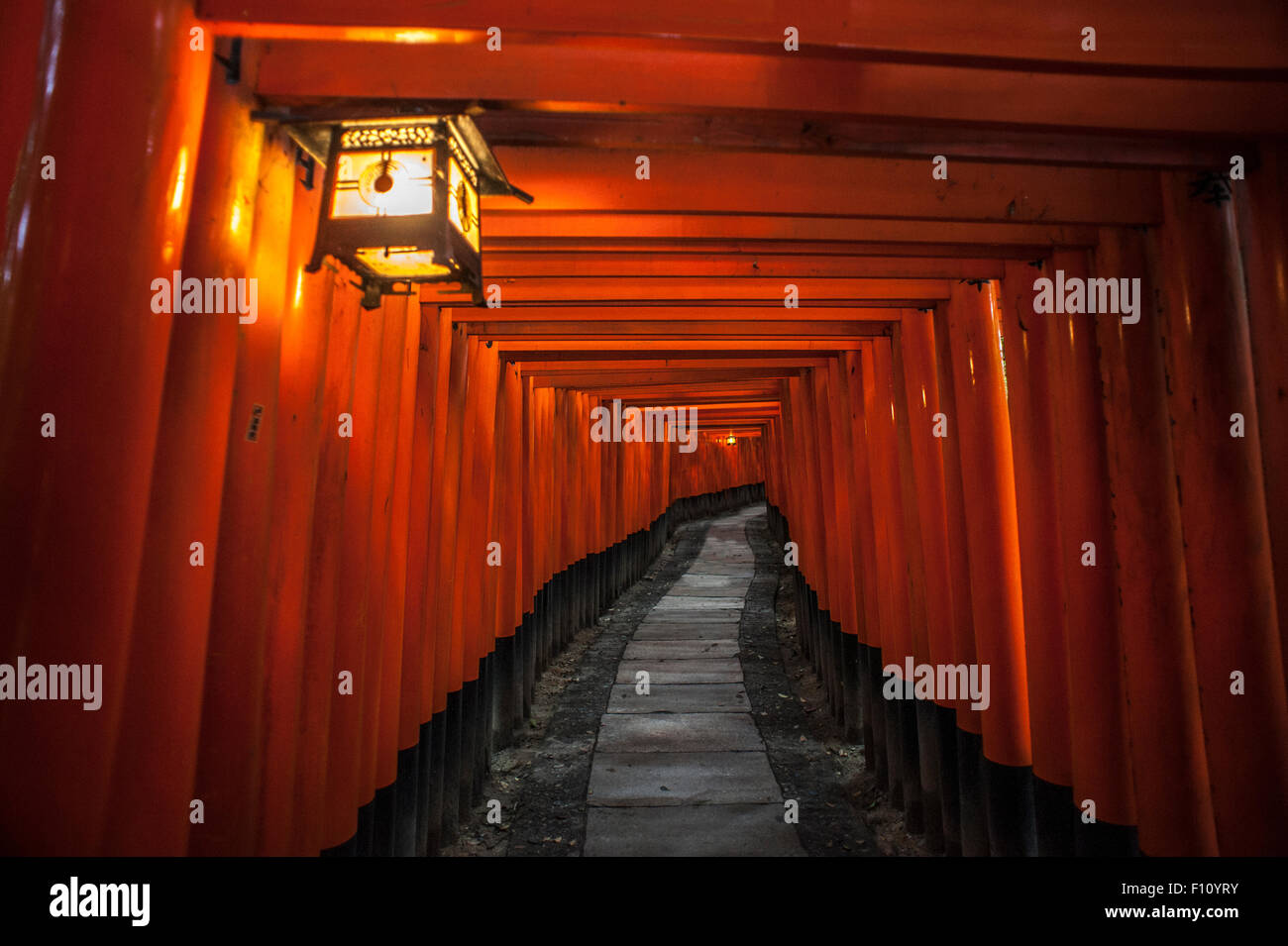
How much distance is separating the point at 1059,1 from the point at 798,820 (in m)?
5.57

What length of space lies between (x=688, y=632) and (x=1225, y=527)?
917 cm

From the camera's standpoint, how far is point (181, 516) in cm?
190

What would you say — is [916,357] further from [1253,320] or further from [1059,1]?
[1059,1]

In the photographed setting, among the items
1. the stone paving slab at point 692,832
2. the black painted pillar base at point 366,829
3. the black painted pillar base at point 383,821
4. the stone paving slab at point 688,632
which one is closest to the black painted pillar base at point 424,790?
the black painted pillar base at point 383,821

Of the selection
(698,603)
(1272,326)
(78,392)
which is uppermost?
(1272,326)

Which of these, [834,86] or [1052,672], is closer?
[834,86]

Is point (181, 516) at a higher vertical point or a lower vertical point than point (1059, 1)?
lower

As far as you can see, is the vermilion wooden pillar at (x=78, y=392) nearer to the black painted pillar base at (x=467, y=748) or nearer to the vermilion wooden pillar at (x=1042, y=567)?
the vermilion wooden pillar at (x=1042, y=567)

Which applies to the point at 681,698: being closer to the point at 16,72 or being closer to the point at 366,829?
the point at 366,829

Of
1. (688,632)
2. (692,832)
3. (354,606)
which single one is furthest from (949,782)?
(688,632)

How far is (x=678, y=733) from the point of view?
7.17 metres

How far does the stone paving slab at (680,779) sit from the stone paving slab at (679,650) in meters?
3.20

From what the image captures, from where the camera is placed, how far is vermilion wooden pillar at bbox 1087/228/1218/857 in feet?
9.13
